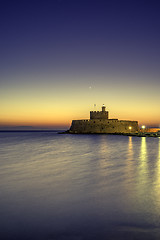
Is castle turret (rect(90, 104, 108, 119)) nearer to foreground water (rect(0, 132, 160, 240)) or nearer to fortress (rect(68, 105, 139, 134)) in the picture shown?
fortress (rect(68, 105, 139, 134))

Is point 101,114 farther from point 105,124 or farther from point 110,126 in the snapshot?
point 110,126

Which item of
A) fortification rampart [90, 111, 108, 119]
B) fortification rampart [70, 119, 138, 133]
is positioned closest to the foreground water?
fortification rampart [70, 119, 138, 133]

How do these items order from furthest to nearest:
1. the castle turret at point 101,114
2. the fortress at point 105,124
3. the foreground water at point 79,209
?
1. the castle turret at point 101,114
2. the fortress at point 105,124
3. the foreground water at point 79,209

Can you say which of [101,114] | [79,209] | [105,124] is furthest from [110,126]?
[79,209]

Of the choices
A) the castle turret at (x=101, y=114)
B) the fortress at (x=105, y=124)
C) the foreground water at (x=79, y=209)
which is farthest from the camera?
the castle turret at (x=101, y=114)

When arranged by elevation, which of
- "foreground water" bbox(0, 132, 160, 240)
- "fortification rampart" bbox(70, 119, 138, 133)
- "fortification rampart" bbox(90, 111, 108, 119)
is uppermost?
"fortification rampart" bbox(90, 111, 108, 119)

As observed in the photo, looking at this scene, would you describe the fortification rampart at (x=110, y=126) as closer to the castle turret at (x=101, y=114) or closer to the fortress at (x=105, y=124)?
the fortress at (x=105, y=124)

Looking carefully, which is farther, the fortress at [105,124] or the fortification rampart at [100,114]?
the fortification rampart at [100,114]

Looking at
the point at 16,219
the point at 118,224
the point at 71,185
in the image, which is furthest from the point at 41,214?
the point at 71,185

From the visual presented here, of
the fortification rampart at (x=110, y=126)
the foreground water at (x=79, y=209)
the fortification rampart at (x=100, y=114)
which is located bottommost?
the foreground water at (x=79, y=209)

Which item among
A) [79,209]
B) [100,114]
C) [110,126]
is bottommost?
Answer: [79,209]

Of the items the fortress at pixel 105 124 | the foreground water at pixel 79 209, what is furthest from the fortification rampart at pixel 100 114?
the foreground water at pixel 79 209

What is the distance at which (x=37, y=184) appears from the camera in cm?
550

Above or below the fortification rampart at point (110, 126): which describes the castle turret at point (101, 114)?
above
